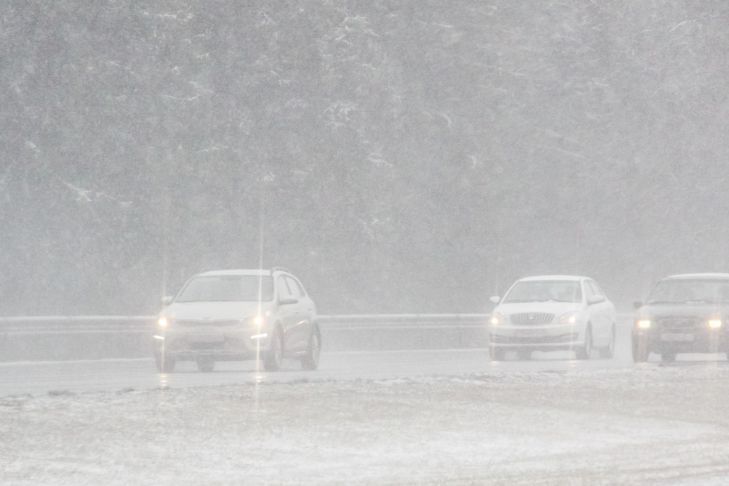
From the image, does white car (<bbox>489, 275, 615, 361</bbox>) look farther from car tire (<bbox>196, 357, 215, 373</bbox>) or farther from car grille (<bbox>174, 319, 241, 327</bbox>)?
car grille (<bbox>174, 319, 241, 327</bbox>)

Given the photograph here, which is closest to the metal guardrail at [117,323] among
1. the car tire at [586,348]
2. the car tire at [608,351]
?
the car tire at [608,351]

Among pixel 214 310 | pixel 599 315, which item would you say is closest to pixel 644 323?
pixel 599 315

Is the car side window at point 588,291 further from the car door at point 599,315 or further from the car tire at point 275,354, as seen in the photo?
the car tire at point 275,354

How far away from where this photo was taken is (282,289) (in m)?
26.8

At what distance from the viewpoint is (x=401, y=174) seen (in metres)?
58.1

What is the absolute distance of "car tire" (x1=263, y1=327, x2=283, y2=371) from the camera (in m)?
25.6

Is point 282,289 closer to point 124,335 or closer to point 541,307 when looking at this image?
point 124,335

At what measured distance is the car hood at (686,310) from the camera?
28.7m

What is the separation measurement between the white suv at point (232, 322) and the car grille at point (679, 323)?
5.81 metres

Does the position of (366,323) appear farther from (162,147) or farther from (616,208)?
(616,208)

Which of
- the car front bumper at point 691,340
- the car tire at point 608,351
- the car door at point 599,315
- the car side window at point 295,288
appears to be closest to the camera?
the car side window at point 295,288

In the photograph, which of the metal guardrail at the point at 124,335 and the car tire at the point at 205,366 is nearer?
the car tire at the point at 205,366

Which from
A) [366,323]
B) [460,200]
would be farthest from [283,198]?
[366,323]

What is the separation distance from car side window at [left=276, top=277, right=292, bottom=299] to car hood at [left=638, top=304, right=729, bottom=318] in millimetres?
5837
